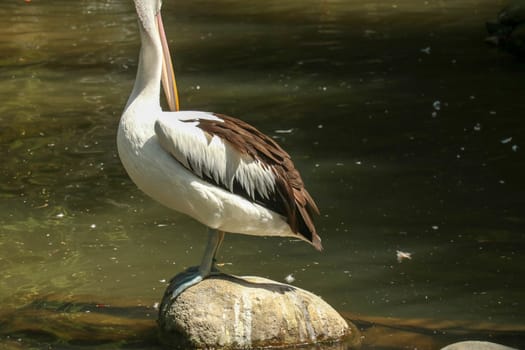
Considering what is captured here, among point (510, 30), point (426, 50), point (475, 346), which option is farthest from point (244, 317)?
point (510, 30)

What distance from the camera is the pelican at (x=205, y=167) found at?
4113 millimetres

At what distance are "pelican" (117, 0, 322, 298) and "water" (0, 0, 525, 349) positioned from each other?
2.23ft

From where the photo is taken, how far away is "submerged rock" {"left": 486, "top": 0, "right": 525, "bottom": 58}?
9720 millimetres

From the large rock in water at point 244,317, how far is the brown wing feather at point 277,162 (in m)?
0.30

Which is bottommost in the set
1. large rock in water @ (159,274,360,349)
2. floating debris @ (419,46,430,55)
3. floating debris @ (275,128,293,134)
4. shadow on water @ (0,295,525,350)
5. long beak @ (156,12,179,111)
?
floating debris @ (419,46,430,55)

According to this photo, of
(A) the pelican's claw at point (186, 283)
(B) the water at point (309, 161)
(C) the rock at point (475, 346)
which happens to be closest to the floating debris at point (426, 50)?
(B) the water at point (309, 161)

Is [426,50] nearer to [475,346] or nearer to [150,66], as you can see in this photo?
[150,66]

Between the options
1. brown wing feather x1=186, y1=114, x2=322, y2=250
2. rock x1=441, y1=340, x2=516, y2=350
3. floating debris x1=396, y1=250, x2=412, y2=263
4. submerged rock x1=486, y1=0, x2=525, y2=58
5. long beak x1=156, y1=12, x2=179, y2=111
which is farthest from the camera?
submerged rock x1=486, y1=0, x2=525, y2=58

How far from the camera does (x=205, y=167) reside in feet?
13.6

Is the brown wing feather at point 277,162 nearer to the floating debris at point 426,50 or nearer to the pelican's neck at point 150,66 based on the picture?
the pelican's neck at point 150,66

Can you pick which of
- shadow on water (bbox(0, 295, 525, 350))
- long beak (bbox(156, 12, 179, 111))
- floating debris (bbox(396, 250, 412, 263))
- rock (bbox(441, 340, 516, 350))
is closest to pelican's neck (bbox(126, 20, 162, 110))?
long beak (bbox(156, 12, 179, 111))

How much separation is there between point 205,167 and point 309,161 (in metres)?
2.74

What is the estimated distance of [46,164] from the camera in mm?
6871

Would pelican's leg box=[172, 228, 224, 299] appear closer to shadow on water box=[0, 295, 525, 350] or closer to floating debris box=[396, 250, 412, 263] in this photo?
shadow on water box=[0, 295, 525, 350]
